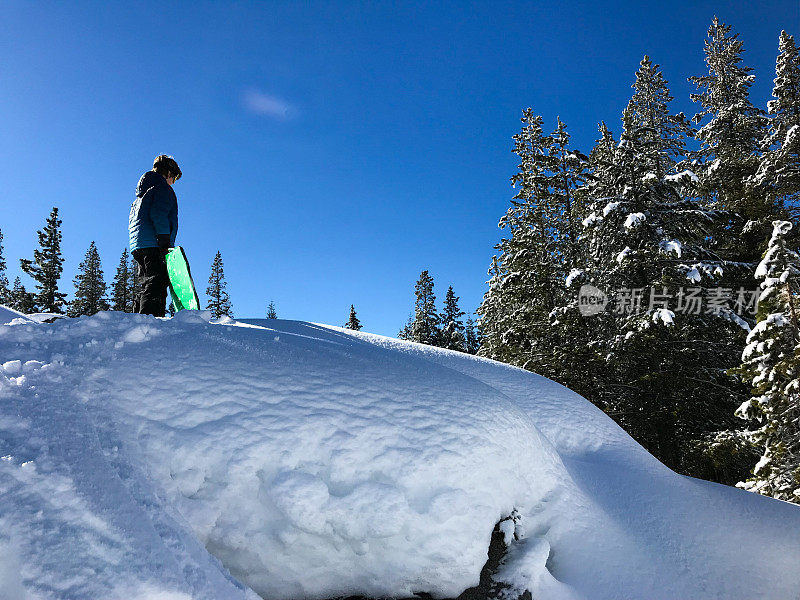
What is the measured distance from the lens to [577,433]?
18.7 ft

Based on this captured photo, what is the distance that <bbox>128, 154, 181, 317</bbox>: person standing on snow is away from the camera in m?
6.40

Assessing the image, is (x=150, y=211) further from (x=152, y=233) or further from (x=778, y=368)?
(x=778, y=368)

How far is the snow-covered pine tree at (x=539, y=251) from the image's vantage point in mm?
14453

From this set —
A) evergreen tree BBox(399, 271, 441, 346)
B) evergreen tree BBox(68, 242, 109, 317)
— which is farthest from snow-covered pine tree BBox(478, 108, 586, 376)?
evergreen tree BBox(68, 242, 109, 317)

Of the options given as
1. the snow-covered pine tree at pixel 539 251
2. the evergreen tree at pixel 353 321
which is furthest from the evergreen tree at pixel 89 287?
the snow-covered pine tree at pixel 539 251

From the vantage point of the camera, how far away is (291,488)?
2773 millimetres

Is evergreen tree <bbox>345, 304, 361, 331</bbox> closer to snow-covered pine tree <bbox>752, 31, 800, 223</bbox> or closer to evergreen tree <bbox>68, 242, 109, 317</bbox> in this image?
evergreen tree <bbox>68, 242, 109, 317</bbox>

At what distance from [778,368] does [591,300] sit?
5.06 meters

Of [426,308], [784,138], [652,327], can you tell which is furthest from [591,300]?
[426,308]

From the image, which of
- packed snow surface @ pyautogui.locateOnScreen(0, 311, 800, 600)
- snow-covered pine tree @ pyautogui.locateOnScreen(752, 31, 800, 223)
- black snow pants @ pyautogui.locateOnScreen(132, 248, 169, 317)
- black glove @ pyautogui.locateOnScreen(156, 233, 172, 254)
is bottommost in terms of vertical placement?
packed snow surface @ pyautogui.locateOnScreen(0, 311, 800, 600)

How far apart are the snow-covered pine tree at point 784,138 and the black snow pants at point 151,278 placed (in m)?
18.6

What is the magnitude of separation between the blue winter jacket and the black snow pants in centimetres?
12

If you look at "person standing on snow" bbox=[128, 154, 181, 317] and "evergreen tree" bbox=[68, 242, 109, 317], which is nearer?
"person standing on snow" bbox=[128, 154, 181, 317]

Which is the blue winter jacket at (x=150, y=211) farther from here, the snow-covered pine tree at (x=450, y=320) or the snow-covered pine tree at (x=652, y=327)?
the snow-covered pine tree at (x=450, y=320)
